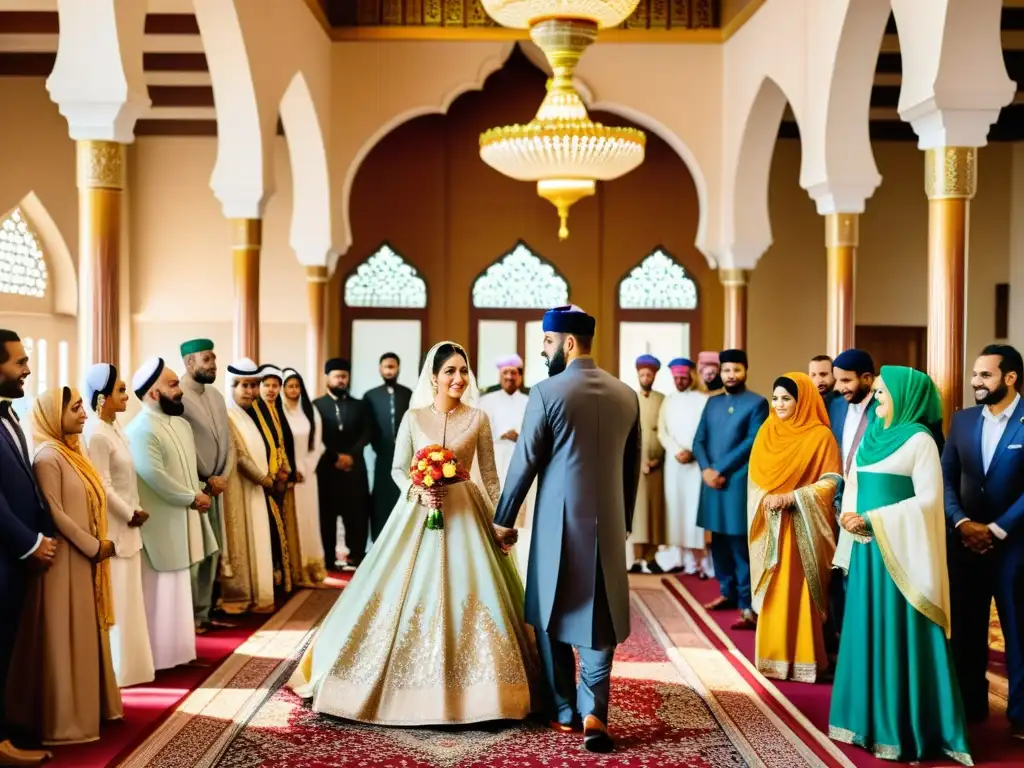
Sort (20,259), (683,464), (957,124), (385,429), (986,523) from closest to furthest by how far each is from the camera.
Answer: (986,523) < (957,124) < (683,464) < (385,429) < (20,259)

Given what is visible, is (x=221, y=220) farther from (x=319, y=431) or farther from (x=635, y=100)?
(x=319, y=431)

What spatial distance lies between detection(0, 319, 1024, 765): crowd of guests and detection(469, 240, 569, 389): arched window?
4180mm

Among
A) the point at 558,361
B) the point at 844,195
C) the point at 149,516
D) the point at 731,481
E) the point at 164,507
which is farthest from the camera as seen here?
the point at 844,195

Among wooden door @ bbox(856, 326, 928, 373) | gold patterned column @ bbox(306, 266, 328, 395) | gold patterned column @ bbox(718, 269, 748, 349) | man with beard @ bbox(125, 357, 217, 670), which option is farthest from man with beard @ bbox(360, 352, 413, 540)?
wooden door @ bbox(856, 326, 928, 373)

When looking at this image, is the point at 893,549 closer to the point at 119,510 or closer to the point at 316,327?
the point at 119,510

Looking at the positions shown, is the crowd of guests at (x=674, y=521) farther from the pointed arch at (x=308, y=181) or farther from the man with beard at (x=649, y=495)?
the pointed arch at (x=308, y=181)

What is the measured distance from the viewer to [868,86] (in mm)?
8625

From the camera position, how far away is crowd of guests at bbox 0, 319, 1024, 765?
15.4 feet

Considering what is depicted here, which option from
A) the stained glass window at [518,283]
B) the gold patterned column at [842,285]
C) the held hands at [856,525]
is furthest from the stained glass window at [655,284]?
the held hands at [856,525]

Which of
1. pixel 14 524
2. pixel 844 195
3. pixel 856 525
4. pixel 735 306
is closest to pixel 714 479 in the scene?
pixel 844 195

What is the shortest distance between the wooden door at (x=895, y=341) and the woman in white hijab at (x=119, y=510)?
10327mm

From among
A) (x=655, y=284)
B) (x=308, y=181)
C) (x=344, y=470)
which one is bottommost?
(x=344, y=470)

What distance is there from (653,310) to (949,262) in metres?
7.35

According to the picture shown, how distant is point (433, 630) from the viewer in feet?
16.6
